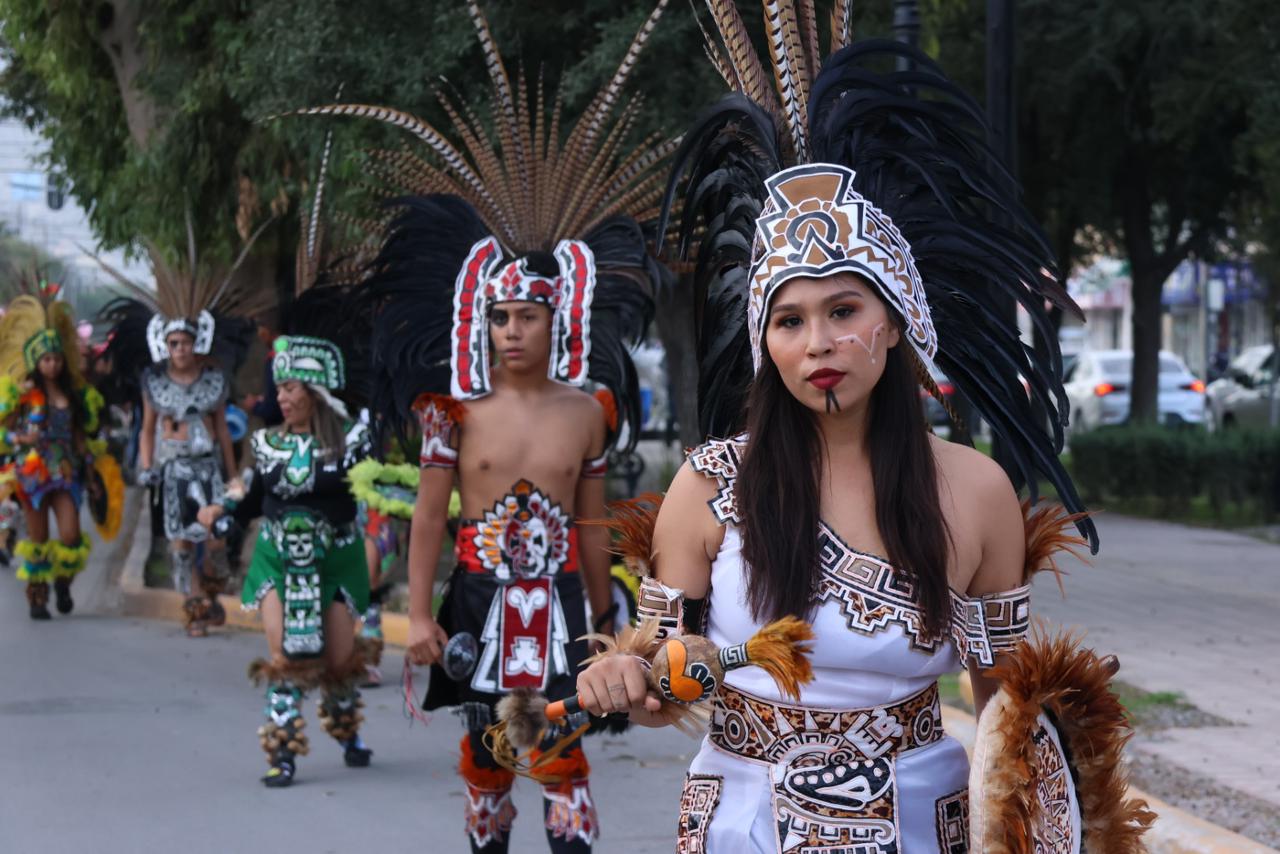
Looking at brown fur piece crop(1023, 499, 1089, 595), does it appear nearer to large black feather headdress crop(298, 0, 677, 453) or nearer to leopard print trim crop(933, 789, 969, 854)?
leopard print trim crop(933, 789, 969, 854)

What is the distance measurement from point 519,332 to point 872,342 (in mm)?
3148

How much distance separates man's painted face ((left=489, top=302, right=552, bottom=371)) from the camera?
6145 mm

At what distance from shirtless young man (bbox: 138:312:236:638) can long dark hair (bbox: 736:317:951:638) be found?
32.5ft

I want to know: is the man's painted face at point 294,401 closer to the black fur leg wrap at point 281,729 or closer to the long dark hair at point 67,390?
the black fur leg wrap at point 281,729

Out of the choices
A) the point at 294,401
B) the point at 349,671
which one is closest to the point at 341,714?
the point at 349,671

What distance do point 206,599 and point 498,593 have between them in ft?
22.9

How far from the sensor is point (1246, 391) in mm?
43438

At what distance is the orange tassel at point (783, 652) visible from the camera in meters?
2.81

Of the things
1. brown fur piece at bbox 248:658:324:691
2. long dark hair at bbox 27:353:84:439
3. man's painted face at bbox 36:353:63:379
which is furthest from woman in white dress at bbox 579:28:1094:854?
long dark hair at bbox 27:353:84:439

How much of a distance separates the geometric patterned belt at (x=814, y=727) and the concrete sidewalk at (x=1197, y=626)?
2674 mm

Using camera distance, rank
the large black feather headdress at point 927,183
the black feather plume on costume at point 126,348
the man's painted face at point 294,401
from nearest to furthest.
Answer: the large black feather headdress at point 927,183 → the man's painted face at point 294,401 → the black feather plume on costume at point 126,348

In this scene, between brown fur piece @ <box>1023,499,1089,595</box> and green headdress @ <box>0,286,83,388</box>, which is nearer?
brown fur piece @ <box>1023,499,1089,595</box>

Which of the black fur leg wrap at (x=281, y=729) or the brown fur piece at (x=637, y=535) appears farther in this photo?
the black fur leg wrap at (x=281, y=729)

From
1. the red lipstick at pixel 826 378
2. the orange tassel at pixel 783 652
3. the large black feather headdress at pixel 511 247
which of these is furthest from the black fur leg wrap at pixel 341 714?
the orange tassel at pixel 783 652
